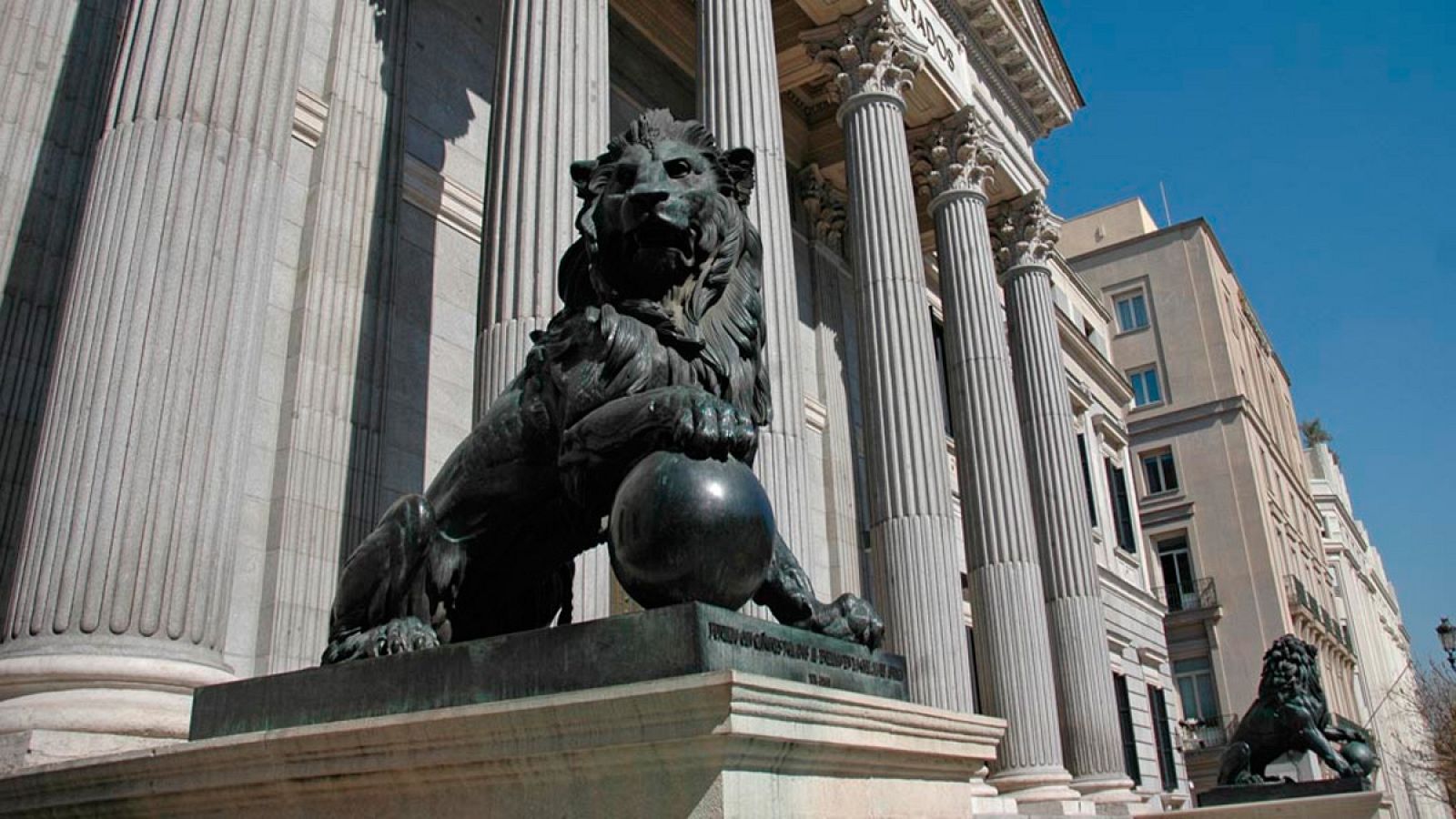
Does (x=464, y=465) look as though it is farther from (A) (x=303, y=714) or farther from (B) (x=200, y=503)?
(B) (x=200, y=503)

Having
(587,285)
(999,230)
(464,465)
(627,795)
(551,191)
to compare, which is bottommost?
(627,795)

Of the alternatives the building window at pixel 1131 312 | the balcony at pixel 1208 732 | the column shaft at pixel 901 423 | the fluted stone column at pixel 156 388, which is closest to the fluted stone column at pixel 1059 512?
the column shaft at pixel 901 423

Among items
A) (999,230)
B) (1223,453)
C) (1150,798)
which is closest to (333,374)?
(999,230)

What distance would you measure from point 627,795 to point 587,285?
195 centimetres

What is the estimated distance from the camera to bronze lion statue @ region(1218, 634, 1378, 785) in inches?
496

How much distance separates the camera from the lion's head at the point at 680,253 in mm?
3695

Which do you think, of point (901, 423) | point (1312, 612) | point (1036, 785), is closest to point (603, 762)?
point (901, 423)

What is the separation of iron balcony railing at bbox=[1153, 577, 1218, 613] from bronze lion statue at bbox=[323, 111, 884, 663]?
140ft

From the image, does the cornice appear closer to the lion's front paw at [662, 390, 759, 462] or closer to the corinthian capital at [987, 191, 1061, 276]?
the corinthian capital at [987, 191, 1061, 276]

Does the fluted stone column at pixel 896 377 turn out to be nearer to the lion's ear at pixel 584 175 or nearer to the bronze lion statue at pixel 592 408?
the bronze lion statue at pixel 592 408

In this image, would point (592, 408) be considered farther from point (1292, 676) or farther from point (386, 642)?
point (1292, 676)

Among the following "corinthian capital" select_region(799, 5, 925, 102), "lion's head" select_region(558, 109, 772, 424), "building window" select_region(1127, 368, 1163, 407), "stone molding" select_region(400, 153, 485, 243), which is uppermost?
"building window" select_region(1127, 368, 1163, 407)

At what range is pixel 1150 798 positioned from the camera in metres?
25.2

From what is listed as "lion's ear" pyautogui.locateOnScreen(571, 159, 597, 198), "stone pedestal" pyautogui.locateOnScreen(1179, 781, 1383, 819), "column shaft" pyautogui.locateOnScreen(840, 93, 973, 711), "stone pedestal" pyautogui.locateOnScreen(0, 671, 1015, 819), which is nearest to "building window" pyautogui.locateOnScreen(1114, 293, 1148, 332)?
"column shaft" pyautogui.locateOnScreen(840, 93, 973, 711)
